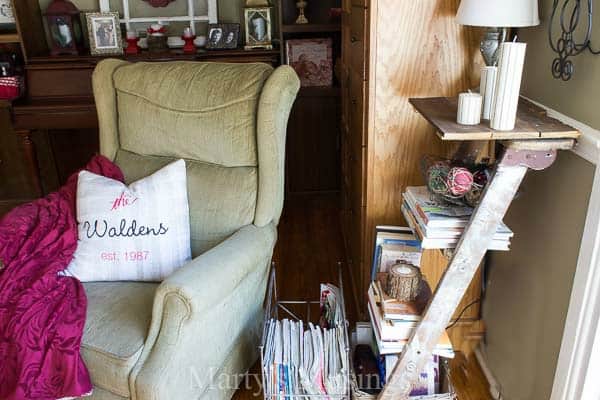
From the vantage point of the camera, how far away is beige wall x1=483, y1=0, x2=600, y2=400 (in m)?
1.13

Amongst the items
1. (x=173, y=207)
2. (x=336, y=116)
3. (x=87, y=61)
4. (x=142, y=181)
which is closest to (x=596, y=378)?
(x=173, y=207)

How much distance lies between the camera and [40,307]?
52.7 inches

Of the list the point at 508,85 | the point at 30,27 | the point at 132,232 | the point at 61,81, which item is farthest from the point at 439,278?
the point at 30,27

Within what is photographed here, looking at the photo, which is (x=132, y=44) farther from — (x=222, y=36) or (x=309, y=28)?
(x=309, y=28)

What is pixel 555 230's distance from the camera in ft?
4.10

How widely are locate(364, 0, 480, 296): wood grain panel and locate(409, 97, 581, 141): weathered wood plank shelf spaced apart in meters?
0.25

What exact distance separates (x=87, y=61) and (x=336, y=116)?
4.78 feet


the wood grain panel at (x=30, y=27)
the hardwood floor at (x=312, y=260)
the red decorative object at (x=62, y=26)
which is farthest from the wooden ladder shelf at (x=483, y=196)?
the wood grain panel at (x=30, y=27)

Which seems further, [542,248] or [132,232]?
[132,232]

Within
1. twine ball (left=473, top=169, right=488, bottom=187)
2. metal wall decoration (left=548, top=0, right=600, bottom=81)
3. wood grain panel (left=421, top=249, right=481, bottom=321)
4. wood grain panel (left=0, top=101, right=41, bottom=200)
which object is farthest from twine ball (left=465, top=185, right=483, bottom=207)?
wood grain panel (left=0, top=101, right=41, bottom=200)

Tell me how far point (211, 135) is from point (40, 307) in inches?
28.6

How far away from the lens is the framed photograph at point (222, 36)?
9.39 feet

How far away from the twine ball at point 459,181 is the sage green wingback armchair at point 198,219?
58cm

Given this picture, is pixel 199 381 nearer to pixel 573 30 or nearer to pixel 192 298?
pixel 192 298
